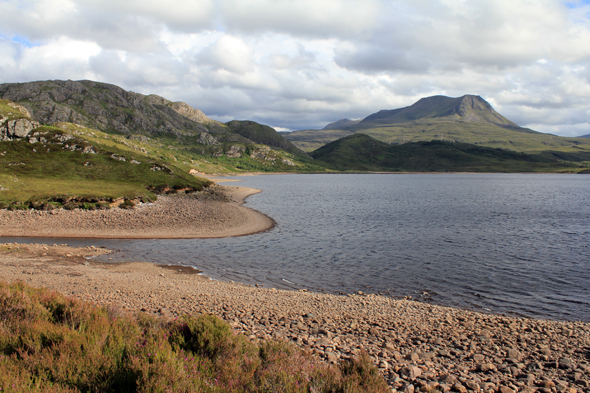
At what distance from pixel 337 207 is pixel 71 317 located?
64546 mm

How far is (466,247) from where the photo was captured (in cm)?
3562

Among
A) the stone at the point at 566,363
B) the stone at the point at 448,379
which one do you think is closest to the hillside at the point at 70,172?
the stone at the point at 448,379

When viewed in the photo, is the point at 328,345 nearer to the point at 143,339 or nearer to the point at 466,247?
the point at 143,339

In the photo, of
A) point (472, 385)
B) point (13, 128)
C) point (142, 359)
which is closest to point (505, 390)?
point (472, 385)

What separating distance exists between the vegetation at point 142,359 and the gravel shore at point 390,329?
2.99 m

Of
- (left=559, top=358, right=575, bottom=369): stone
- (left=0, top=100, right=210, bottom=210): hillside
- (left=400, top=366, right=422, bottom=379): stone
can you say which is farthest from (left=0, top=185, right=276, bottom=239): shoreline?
(left=559, top=358, right=575, bottom=369): stone

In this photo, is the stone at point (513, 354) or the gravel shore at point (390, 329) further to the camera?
the stone at point (513, 354)

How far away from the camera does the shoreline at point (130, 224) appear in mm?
38816

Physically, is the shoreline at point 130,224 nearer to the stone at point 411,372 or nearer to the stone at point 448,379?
the stone at point 411,372

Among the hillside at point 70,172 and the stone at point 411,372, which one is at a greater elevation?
the hillside at point 70,172

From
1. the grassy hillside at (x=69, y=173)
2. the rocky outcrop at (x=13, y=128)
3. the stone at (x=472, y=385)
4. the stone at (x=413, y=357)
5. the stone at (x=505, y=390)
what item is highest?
the rocky outcrop at (x=13, y=128)

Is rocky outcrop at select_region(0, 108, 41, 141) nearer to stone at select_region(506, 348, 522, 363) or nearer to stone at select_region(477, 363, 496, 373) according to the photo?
stone at select_region(477, 363, 496, 373)

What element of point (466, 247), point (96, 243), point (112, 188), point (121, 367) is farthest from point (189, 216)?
point (121, 367)

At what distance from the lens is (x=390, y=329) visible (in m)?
15.0
